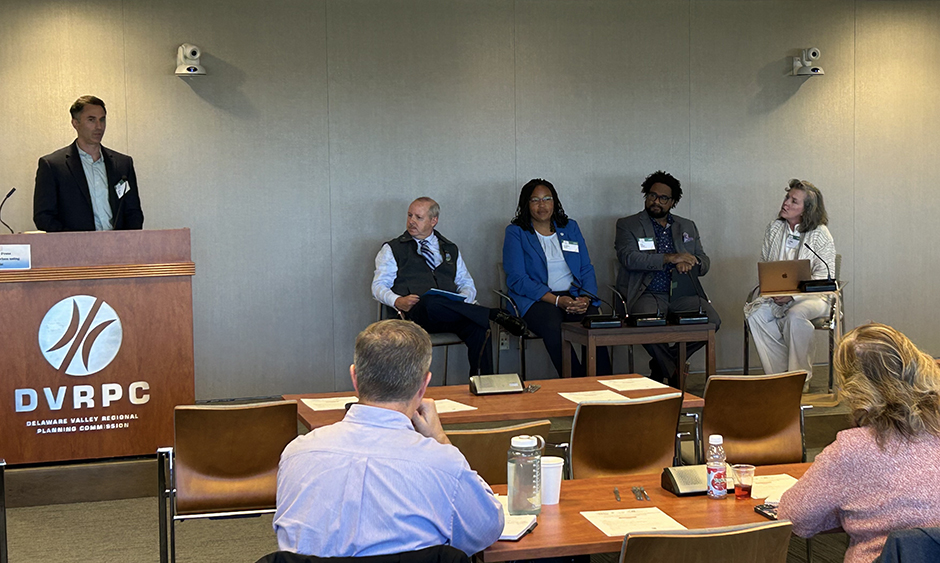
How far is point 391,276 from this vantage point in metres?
6.40

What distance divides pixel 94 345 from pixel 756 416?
3.04 m

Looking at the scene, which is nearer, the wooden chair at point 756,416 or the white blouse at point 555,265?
the wooden chair at point 756,416

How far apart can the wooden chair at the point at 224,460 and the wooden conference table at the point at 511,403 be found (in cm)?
16

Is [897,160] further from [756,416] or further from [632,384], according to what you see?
[756,416]

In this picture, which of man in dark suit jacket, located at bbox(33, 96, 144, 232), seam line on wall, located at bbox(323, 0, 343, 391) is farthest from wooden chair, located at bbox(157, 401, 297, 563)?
seam line on wall, located at bbox(323, 0, 343, 391)

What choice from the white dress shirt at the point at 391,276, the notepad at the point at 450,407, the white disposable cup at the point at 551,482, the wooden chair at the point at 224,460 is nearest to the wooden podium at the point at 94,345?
the wooden chair at the point at 224,460

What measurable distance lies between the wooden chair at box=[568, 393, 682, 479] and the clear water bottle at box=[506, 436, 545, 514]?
88 cm

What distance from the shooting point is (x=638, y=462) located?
345 centimetres

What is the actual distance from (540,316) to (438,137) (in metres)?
1.58

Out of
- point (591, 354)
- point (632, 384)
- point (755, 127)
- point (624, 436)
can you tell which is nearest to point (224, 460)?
point (624, 436)

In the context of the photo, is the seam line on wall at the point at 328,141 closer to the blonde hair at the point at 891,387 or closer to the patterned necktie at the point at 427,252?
the patterned necktie at the point at 427,252

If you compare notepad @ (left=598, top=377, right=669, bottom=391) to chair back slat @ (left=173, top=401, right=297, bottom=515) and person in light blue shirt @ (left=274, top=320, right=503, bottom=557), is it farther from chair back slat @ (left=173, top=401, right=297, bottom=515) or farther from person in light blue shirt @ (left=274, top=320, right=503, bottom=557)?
person in light blue shirt @ (left=274, top=320, right=503, bottom=557)

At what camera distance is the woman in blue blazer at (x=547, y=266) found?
6387 millimetres

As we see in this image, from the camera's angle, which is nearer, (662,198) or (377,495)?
(377,495)
